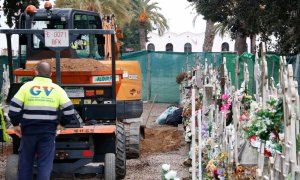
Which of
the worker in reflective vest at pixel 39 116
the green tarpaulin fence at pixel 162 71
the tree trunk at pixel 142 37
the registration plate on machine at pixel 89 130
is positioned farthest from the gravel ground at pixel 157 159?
the tree trunk at pixel 142 37

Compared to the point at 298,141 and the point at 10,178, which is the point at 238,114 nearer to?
the point at 298,141

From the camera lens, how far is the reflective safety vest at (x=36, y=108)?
862 centimetres

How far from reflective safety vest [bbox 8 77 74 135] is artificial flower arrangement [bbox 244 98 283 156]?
3.07m

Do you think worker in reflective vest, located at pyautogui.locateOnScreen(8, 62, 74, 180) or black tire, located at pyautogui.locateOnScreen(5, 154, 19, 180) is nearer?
worker in reflective vest, located at pyautogui.locateOnScreen(8, 62, 74, 180)

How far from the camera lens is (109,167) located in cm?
1026

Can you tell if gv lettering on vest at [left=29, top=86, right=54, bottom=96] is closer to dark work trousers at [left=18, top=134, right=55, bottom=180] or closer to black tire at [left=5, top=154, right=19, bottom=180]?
dark work trousers at [left=18, top=134, right=55, bottom=180]

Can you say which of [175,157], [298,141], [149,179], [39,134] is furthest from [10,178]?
[298,141]

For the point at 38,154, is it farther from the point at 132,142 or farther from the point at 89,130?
the point at 132,142

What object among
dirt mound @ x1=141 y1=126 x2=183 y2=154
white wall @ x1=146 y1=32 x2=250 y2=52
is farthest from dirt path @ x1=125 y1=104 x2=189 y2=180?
white wall @ x1=146 y1=32 x2=250 y2=52

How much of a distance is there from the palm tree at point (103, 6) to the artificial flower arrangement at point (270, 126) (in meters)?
33.3

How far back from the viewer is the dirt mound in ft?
49.5

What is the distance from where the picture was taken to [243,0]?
1008 inches

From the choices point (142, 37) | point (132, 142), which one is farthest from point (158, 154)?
point (142, 37)

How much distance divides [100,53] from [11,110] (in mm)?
4662
